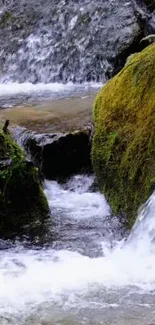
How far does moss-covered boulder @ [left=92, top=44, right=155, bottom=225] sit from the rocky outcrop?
1.38ft

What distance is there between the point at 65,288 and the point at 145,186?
4.85 feet

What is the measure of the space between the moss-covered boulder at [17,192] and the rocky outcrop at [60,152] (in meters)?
0.91

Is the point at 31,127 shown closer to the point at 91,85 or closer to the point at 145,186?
the point at 145,186

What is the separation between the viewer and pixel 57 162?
6969mm

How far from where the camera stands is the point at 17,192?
19.2ft

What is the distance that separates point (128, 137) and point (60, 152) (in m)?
1.24

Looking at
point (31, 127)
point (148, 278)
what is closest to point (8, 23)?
point (31, 127)

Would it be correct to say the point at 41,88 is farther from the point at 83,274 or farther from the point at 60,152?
the point at 83,274

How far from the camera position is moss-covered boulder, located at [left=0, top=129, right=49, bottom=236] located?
5766mm

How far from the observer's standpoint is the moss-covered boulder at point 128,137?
560 centimetres

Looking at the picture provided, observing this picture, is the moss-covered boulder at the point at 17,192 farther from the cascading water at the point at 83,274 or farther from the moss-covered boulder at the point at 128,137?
the moss-covered boulder at the point at 128,137

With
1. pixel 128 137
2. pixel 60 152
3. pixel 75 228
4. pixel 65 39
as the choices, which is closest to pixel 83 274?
pixel 75 228

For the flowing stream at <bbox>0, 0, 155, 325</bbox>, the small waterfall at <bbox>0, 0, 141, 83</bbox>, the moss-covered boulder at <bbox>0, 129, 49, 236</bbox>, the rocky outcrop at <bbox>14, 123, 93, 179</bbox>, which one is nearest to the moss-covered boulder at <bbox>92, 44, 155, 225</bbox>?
Answer: the flowing stream at <bbox>0, 0, 155, 325</bbox>

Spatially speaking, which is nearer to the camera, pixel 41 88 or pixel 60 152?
pixel 60 152
